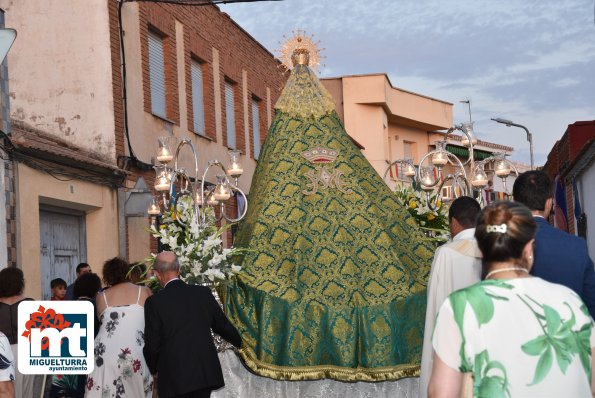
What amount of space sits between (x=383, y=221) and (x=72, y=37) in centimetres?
822

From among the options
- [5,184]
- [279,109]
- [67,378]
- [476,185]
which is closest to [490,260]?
[67,378]

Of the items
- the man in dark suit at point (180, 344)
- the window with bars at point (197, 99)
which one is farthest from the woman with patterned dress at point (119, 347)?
the window with bars at point (197, 99)

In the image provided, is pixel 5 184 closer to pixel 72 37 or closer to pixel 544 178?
pixel 72 37

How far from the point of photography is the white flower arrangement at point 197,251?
9.29m

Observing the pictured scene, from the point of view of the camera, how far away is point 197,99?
2122 centimetres

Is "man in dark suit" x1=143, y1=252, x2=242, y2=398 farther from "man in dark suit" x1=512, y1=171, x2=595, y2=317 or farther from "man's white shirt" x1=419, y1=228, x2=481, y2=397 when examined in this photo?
"man in dark suit" x1=512, y1=171, x2=595, y2=317

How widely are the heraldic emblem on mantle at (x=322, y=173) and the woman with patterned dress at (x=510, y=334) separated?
6342 millimetres

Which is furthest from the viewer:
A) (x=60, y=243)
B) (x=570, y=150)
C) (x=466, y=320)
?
(x=570, y=150)

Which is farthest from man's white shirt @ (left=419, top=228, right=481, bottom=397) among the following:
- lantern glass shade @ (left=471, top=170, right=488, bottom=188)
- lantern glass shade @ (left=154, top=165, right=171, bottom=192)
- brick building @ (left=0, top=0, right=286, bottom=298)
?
brick building @ (left=0, top=0, right=286, bottom=298)

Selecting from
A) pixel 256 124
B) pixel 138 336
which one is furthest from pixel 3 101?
pixel 256 124

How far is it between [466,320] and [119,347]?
16.5 feet

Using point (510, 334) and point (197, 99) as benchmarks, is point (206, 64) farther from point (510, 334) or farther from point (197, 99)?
point (510, 334)

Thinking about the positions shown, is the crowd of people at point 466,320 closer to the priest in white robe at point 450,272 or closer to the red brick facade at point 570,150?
the priest in white robe at point 450,272

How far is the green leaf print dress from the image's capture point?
353 centimetres
